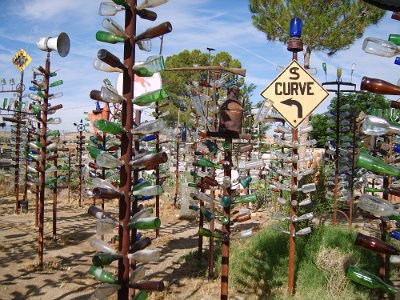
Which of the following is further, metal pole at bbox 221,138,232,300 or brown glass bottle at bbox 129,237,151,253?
metal pole at bbox 221,138,232,300

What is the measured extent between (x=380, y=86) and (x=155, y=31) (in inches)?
44.1

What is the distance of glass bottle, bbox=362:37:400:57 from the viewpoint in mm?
1483

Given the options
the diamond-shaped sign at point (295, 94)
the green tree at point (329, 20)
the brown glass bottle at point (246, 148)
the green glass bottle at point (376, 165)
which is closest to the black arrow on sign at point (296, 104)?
the diamond-shaped sign at point (295, 94)

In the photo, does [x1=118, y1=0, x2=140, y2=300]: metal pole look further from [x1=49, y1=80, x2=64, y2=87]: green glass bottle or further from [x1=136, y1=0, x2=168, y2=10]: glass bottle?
[x1=49, y1=80, x2=64, y2=87]: green glass bottle

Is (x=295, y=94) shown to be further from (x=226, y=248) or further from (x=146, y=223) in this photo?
(x=146, y=223)

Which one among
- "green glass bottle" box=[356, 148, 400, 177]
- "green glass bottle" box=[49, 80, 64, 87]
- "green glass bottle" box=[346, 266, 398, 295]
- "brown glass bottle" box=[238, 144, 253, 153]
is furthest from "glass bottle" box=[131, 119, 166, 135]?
"green glass bottle" box=[49, 80, 64, 87]

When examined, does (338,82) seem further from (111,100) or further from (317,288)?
(111,100)

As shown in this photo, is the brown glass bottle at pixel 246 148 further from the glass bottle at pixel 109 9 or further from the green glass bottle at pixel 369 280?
the green glass bottle at pixel 369 280

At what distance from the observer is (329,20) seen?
39.3 feet

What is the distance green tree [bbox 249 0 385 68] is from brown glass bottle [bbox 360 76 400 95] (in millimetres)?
11031

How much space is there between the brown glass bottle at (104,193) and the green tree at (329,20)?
11.2 metres

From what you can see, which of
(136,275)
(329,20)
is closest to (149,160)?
(136,275)

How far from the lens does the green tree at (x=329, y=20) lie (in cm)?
1191

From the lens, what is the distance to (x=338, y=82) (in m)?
6.63
